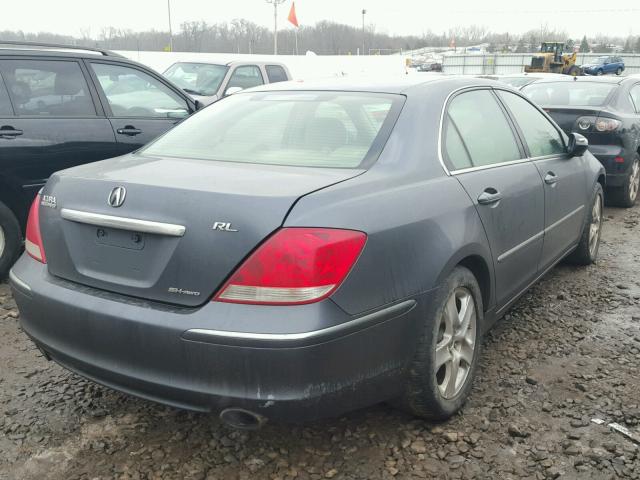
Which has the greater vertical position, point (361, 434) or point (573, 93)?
point (573, 93)

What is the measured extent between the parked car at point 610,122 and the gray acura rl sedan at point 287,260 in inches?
179

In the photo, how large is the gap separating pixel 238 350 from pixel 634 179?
700 centimetres

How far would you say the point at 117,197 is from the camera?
7.79 ft

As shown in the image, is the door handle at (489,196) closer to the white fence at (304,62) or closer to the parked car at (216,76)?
the parked car at (216,76)

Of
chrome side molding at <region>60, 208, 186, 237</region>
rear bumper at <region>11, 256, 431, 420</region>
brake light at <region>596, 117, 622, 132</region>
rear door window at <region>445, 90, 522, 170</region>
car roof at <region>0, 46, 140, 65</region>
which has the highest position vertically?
car roof at <region>0, 46, 140, 65</region>

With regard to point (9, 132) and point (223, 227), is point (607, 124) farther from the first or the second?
point (223, 227)

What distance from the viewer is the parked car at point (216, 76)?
10.4m

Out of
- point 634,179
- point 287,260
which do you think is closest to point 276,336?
point 287,260

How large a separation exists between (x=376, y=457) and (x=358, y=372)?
53 centimetres

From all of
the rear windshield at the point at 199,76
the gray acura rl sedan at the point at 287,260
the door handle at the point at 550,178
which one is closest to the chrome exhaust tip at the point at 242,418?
the gray acura rl sedan at the point at 287,260

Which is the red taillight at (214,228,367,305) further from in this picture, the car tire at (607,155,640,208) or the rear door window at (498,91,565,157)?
the car tire at (607,155,640,208)

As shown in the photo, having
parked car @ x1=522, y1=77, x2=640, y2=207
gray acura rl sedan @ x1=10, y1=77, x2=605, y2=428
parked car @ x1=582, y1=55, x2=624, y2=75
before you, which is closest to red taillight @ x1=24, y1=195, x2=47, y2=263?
gray acura rl sedan @ x1=10, y1=77, x2=605, y2=428

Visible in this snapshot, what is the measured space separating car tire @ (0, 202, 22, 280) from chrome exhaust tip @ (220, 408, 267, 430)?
3.14 m

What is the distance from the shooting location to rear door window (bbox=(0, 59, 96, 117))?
4.71 m
